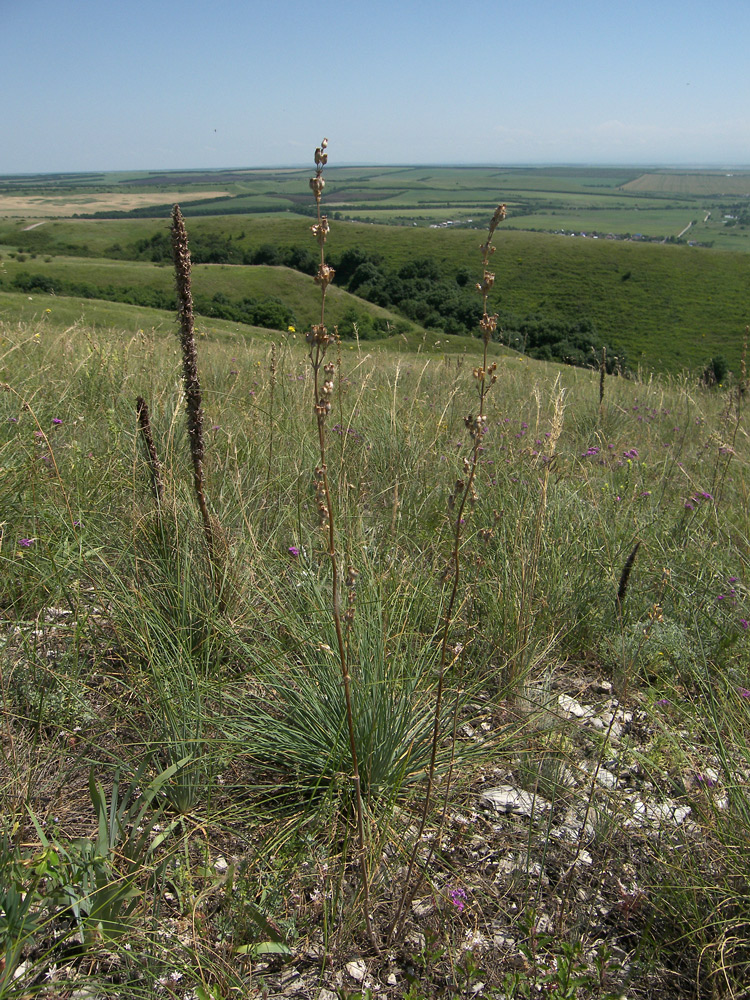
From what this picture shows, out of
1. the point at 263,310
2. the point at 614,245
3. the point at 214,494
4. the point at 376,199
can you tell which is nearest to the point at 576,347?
the point at 263,310

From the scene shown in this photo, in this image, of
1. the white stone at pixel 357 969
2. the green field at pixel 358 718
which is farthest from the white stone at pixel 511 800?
the white stone at pixel 357 969

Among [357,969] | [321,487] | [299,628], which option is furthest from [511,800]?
[321,487]

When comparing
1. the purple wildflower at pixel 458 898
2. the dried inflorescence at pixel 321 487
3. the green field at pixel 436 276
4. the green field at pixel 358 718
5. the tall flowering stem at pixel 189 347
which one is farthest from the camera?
the green field at pixel 436 276

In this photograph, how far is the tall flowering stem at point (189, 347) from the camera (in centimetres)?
238

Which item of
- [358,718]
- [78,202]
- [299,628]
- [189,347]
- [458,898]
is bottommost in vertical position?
[458,898]

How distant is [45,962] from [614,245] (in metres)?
113

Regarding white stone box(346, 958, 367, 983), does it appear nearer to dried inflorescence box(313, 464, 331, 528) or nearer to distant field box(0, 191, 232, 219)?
dried inflorescence box(313, 464, 331, 528)

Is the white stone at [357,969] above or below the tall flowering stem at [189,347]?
below

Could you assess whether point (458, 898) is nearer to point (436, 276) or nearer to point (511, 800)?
point (511, 800)

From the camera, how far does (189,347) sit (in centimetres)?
245

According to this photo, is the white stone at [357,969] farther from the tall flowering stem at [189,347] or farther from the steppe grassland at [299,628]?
the tall flowering stem at [189,347]

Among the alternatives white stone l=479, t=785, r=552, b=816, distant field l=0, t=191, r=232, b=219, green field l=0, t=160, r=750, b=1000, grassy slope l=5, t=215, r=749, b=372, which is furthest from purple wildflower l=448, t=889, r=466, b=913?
distant field l=0, t=191, r=232, b=219

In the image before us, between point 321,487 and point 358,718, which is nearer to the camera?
point 321,487

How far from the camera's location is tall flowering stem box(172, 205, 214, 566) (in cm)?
238
